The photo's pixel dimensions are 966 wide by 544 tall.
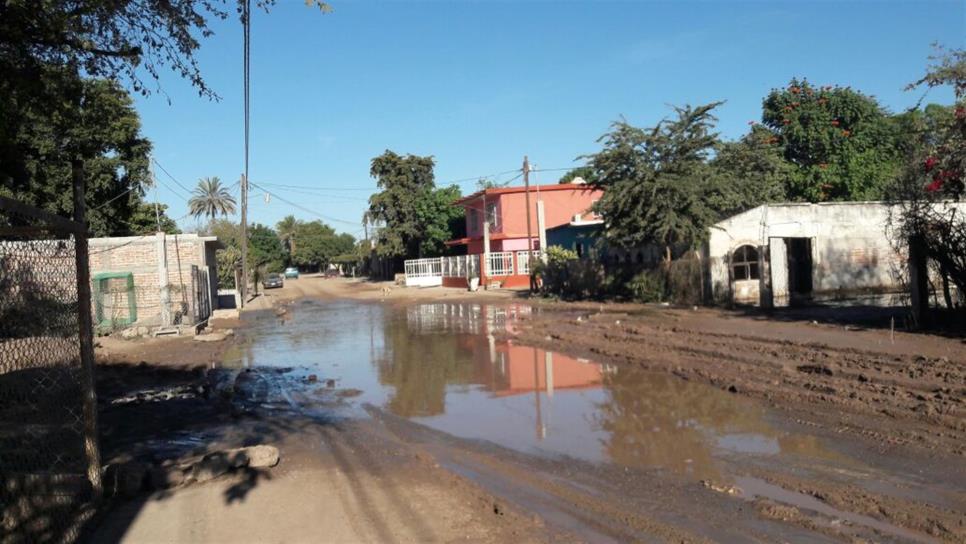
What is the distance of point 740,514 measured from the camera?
18.9 feet

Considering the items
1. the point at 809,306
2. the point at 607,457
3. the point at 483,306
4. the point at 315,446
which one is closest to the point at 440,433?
the point at 315,446

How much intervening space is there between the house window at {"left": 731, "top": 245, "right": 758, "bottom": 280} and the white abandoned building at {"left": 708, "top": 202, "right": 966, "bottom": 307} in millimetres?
33

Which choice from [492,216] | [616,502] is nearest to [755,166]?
[492,216]

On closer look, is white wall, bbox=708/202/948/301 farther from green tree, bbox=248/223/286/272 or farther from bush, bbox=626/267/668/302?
green tree, bbox=248/223/286/272

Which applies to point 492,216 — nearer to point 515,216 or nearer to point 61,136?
point 515,216

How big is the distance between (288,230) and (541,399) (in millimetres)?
115592

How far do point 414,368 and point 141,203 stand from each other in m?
30.0

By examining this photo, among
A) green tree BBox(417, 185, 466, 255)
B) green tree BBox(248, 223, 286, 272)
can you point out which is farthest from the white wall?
green tree BBox(248, 223, 286, 272)

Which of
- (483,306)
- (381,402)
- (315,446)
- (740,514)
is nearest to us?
(740,514)

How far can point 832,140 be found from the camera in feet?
136

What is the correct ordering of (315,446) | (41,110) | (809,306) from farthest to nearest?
1. (809,306)
2. (41,110)
3. (315,446)

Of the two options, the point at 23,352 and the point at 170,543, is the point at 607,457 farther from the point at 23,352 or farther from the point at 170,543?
the point at 23,352

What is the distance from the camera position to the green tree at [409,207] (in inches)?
2378

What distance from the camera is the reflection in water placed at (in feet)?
26.5
